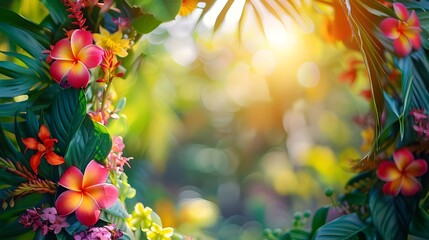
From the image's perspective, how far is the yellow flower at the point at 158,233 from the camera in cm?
56

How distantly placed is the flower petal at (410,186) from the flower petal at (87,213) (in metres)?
0.35

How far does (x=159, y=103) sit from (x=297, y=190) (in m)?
0.62

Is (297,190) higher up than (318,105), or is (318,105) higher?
(318,105)

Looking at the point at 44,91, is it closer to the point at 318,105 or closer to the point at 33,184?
the point at 33,184

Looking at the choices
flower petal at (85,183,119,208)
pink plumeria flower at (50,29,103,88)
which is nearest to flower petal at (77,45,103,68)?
pink plumeria flower at (50,29,103,88)

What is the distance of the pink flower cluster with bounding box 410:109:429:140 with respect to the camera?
0.62 m

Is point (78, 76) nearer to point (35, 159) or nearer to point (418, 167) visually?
point (35, 159)

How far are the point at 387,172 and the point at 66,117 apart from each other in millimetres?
376

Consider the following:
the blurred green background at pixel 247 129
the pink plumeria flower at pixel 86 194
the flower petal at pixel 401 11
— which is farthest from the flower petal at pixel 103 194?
the blurred green background at pixel 247 129

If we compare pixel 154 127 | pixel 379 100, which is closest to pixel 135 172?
pixel 154 127

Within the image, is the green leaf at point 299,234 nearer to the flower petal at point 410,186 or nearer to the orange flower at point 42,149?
the flower petal at point 410,186

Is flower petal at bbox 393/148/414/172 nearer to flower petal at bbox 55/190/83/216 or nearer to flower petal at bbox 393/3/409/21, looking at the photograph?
flower petal at bbox 393/3/409/21

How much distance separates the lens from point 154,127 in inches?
45.4

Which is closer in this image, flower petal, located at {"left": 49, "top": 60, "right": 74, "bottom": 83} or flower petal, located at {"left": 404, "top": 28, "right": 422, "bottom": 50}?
flower petal, located at {"left": 49, "top": 60, "right": 74, "bottom": 83}
